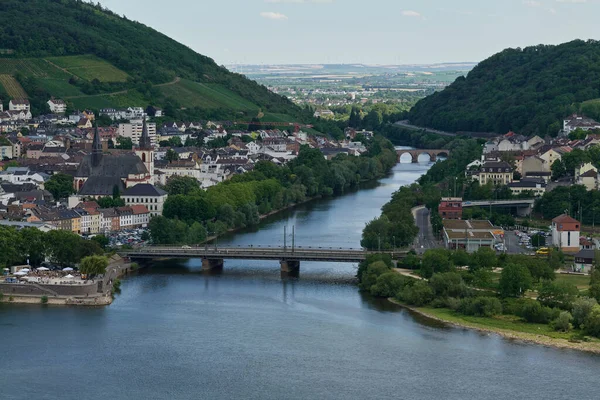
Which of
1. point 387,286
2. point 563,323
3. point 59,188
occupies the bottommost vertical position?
point 563,323

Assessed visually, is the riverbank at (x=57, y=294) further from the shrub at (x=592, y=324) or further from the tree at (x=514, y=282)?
the shrub at (x=592, y=324)

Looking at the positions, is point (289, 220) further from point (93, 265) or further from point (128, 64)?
point (128, 64)

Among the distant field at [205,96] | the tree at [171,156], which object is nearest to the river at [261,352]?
the tree at [171,156]

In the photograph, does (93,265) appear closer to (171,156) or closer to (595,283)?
(595,283)

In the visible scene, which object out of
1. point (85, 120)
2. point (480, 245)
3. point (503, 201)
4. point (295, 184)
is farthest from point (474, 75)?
point (480, 245)

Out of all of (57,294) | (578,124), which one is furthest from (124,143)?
(57,294)

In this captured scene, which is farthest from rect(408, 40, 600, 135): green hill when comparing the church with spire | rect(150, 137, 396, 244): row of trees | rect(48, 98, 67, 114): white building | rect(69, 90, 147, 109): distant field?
rect(48, 98, 67, 114): white building
